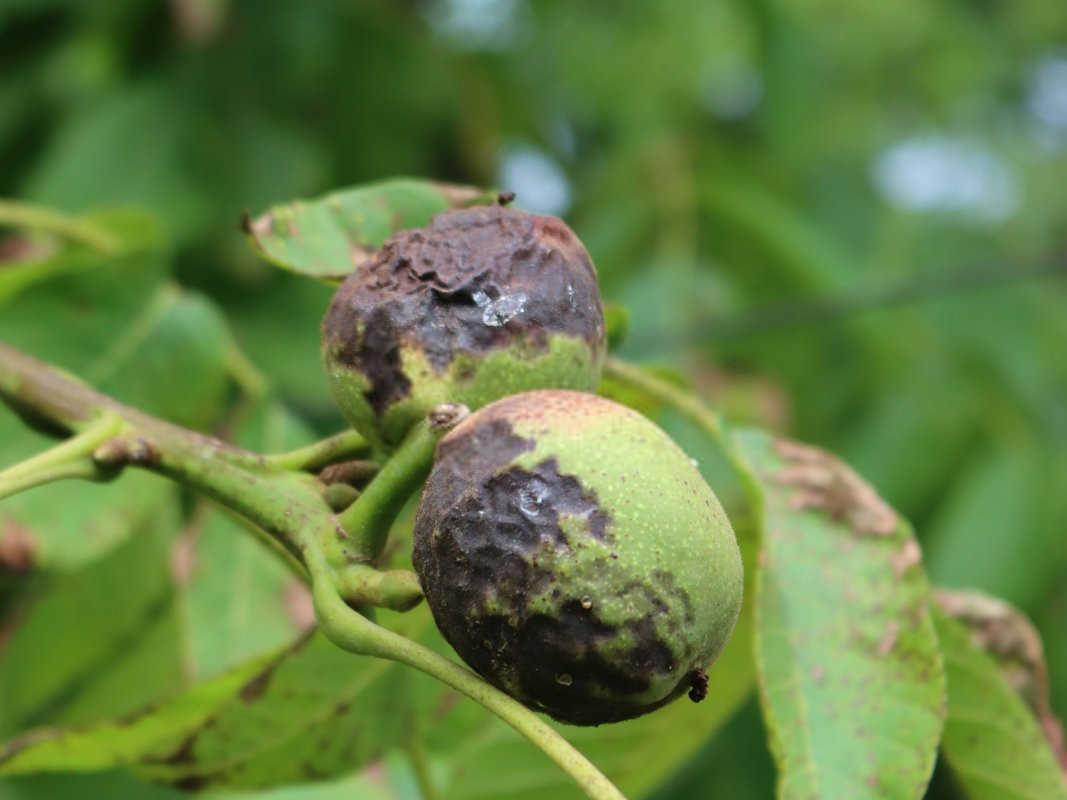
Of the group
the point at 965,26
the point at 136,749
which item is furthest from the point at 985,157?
the point at 136,749

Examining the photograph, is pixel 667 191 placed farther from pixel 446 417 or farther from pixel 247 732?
pixel 446 417

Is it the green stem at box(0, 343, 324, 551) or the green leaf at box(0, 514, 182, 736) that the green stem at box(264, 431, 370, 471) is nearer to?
the green stem at box(0, 343, 324, 551)

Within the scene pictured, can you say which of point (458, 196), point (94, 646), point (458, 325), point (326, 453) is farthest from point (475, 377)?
point (94, 646)

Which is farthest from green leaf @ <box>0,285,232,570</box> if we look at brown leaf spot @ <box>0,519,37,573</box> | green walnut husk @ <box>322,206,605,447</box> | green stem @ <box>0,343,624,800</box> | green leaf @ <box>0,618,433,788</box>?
green walnut husk @ <box>322,206,605,447</box>

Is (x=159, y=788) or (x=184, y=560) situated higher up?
(x=184, y=560)

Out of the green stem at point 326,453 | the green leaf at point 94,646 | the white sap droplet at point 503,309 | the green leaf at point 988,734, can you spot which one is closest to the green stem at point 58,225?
the green leaf at point 94,646

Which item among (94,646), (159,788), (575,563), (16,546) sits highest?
(575,563)
